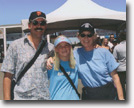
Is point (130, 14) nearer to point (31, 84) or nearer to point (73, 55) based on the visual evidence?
point (73, 55)

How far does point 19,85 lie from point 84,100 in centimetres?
73

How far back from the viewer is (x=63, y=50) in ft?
6.27

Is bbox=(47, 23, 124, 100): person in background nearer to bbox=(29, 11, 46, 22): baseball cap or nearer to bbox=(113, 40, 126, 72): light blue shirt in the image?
bbox=(29, 11, 46, 22): baseball cap

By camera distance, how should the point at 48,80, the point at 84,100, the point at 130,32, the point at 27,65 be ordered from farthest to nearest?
the point at 130,32 → the point at 84,100 → the point at 48,80 → the point at 27,65

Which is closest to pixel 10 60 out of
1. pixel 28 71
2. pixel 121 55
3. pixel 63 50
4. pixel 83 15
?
pixel 28 71

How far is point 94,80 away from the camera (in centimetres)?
195

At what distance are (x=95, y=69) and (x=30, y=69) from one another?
0.64 m

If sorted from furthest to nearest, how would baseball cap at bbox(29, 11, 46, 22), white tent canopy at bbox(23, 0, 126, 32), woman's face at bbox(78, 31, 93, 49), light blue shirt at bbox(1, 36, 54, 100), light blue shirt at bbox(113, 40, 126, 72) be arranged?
white tent canopy at bbox(23, 0, 126, 32) → light blue shirt at bbox(113, 40, 126, 72) → woman's face at bbox(78, 31, 93, 49) → baseball cap at bbox(29, 11, 46, 22) → light blue shirt at bbox(1, 36, 54, 100)

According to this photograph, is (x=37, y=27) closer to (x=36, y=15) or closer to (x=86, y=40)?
(x=36, y=15)

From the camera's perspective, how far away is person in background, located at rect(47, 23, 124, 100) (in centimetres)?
196

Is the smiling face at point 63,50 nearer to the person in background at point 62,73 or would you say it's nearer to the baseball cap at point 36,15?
the person in background at point 62,73

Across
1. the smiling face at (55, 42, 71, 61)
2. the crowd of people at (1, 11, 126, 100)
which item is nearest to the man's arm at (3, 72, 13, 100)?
the crowd of people at (1, 11, 126, 100)

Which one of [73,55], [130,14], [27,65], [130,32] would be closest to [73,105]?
[73,55]

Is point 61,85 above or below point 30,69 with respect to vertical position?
below
